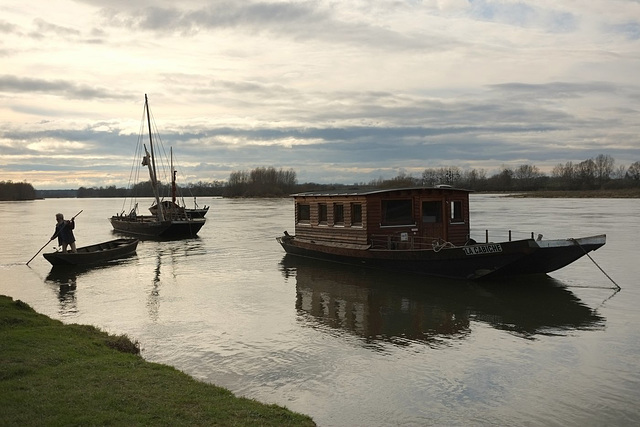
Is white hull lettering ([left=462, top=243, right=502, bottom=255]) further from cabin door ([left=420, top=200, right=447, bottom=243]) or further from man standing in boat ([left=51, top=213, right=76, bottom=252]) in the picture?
man standing in boat ([left=51, top=213, right=76, bottom=252])

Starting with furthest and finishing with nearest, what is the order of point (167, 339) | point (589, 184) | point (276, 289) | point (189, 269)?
point (589, 184) < point (189, 269) < point (276, 289) < point (167, 339)

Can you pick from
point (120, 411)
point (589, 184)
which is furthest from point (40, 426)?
point (589, 184)

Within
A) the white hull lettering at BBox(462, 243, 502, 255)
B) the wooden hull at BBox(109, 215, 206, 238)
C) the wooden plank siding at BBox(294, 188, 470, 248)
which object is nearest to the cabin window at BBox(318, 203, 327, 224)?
the wooden plank siding at BBox(294, 188, 470, 248)

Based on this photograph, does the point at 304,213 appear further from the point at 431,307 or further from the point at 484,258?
the point at 431,307

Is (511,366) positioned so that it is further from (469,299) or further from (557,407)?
(469,299)

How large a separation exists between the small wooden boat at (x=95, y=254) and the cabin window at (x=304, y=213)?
10.7m

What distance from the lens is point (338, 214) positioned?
91.7 ft

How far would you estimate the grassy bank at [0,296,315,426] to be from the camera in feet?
→ 24.6

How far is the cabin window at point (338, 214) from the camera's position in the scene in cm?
2757

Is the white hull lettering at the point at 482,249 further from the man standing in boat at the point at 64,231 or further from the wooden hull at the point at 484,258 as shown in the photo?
the man standing in boat at the point at 64,231

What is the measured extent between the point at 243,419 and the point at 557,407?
18.5 ft

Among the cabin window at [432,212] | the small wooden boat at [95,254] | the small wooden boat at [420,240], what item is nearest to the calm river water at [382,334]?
the small wooden boat at [420,240]

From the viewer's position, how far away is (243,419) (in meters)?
7.76

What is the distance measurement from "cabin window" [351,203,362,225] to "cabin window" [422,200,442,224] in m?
2.99
